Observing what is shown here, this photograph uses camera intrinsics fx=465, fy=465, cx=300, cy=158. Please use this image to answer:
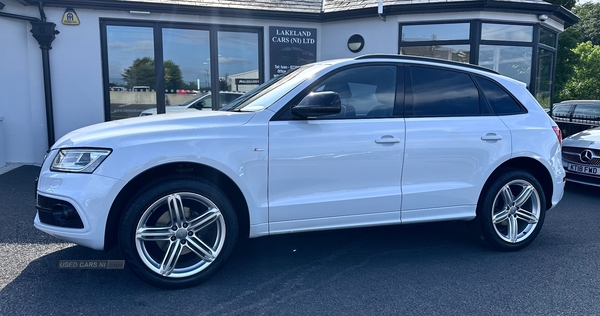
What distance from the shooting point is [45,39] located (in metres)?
8.09

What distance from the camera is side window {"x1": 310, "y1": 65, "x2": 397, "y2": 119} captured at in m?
4.02

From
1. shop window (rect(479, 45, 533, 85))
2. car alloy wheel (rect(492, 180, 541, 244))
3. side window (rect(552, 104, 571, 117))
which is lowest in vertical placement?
car alloy wheel (rect(492, 180, 541, 244))

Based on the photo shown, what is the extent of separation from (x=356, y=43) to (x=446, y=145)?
6.08 m

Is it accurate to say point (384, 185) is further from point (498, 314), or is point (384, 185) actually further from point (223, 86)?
point (223, 86)

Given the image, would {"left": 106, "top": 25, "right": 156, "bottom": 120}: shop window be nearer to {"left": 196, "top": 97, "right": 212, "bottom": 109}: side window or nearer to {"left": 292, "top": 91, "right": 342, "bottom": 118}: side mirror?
{"left": 196, "top": 97, "right": 212, "bottom": 109}: side window

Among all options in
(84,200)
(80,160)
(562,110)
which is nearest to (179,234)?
(84,200)

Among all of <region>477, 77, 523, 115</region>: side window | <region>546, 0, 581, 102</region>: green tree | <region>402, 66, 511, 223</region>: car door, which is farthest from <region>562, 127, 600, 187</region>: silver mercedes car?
<region>546, 0, 581, 102</region>: green tree

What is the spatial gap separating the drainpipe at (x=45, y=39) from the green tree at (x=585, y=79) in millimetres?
26550

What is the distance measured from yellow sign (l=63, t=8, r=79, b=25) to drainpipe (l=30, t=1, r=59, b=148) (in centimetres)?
22

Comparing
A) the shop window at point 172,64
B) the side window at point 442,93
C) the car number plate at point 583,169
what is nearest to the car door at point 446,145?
the side window at point 442,93

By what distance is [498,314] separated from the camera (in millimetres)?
3256

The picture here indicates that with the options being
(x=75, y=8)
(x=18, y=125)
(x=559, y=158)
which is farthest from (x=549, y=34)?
(x=18, y=125)

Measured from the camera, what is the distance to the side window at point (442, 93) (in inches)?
166

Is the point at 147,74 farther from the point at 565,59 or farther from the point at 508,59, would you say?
the point at 565,59
